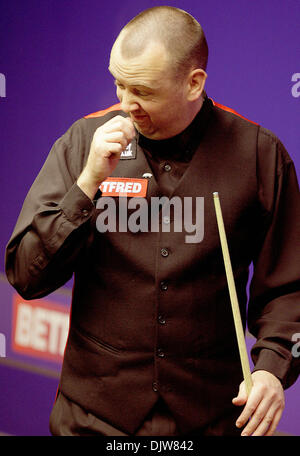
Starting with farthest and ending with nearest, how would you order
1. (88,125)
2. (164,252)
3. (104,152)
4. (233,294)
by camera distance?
(88,125) → (164,252) → (104,152) → (233,294)

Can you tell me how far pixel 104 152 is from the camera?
1532 mm

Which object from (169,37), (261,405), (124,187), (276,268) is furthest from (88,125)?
(261,405)

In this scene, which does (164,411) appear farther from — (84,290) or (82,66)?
(82,66)

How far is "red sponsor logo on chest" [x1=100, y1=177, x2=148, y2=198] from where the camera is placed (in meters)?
1.70

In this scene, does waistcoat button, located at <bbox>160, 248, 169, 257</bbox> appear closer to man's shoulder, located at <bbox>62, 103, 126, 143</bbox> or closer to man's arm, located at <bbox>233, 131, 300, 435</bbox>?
man's arm, located at <bbox>233, 131, 300, 435</bbox>

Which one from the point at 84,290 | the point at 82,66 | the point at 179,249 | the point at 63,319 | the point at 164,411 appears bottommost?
the point at 63,319

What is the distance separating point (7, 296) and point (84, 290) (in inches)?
50.4

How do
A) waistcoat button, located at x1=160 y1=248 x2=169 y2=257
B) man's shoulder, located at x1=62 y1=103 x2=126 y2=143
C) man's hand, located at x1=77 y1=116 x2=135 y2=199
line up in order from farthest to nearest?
1. man's shoulder, located at x1=62 y1=103 x2=126 y2=143
2. waistcoat button, located at x1=160 y1=248 x2=169 y2=257
3. man's hand, located at x1=77 y1=116 x2=135 y2=199

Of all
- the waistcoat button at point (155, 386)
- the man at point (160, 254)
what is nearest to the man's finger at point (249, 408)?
the man at point (160, 254)

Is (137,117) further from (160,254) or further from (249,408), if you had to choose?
(249,408)

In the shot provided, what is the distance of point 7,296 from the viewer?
114 inches

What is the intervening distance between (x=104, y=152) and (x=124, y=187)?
189 millimetres

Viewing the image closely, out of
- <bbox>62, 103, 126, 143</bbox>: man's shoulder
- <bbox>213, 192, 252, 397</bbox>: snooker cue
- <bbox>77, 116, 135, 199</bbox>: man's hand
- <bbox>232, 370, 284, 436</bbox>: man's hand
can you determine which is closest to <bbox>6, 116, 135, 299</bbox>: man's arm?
<bbox>77, 116, 135, 199</bbox>: man's hand

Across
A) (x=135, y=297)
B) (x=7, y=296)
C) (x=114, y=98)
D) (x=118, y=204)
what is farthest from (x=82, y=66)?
(x=135, y=297)
